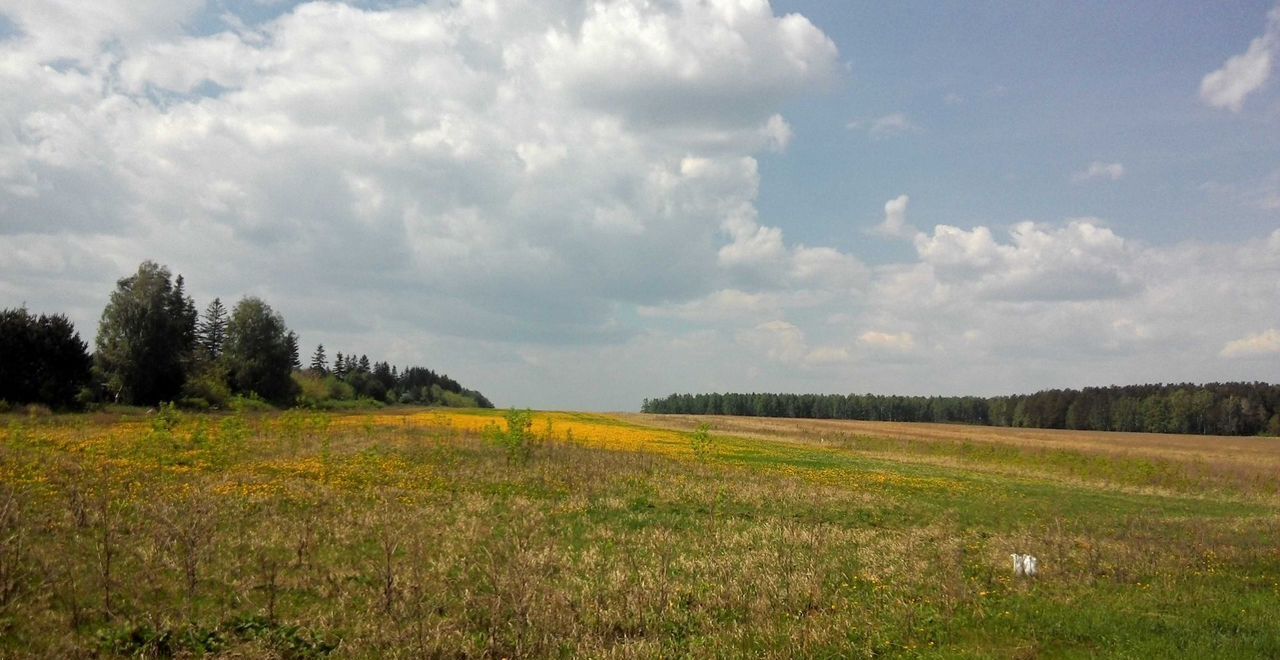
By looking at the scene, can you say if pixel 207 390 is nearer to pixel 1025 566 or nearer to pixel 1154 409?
pixel 1025 566

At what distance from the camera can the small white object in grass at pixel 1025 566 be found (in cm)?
1345

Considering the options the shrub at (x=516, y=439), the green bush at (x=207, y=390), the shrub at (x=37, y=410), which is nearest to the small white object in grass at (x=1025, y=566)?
the shrub at (x=516, y=439)

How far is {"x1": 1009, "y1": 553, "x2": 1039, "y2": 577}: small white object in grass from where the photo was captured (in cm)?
1345

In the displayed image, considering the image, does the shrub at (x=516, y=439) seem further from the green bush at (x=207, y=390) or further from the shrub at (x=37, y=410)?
the green bush at (x=207, y=390)

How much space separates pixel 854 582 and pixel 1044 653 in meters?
3.94

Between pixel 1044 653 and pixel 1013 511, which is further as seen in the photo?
pixel 1013 511

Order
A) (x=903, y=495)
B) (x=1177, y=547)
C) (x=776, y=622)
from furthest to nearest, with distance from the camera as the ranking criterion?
(x=903, y=495)
(x=1177, y=547)
(x=776, y=622)

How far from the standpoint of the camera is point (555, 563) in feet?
42.2

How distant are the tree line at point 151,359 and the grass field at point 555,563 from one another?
55.6 ft

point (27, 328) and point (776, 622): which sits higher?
point (27, 328)

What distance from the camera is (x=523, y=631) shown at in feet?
29.8

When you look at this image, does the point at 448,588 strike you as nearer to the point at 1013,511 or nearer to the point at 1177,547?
the point at 1177,547

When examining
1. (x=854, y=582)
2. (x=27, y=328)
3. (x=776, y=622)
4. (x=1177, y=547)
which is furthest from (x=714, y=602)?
(x=27, y=328)

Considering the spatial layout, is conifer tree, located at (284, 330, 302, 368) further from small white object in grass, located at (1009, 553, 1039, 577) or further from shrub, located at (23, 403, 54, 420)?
Answer: small white object in grass, located at (1009, 553, 1039, 577)
